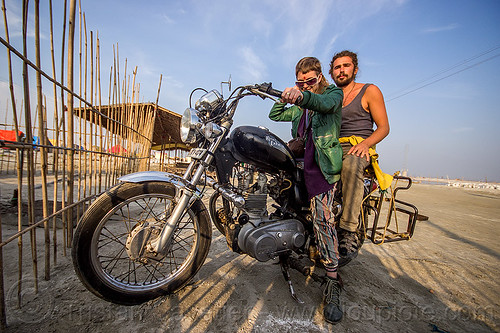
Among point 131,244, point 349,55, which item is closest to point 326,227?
point 131,244

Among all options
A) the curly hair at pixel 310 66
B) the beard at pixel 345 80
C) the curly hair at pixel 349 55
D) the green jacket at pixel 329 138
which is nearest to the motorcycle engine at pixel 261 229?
the green jacket at pixel 329 138

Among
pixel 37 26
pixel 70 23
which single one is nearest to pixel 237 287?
pixel 37 26

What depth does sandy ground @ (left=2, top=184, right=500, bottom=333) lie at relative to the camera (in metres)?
1.41

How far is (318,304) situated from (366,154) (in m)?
1.34

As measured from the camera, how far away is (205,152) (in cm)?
167

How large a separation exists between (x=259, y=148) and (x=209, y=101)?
58 cm

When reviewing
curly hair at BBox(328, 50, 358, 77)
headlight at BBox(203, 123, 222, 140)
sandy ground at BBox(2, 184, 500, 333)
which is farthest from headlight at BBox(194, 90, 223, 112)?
sandy ground at BBox(2, 184, 500, 333)

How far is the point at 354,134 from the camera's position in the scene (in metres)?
2.08

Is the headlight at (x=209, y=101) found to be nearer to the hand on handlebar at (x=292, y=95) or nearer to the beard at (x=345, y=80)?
the hand on handlebar at (x=292, y=95)

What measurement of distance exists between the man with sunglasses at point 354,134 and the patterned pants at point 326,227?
0.12 m

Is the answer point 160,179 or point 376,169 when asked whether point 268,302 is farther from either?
point 376,169

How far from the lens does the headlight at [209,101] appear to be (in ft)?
5.74

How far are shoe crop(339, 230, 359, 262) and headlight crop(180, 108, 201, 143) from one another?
160 cm

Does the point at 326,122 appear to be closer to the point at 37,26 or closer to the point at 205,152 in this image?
the point at 205,152
